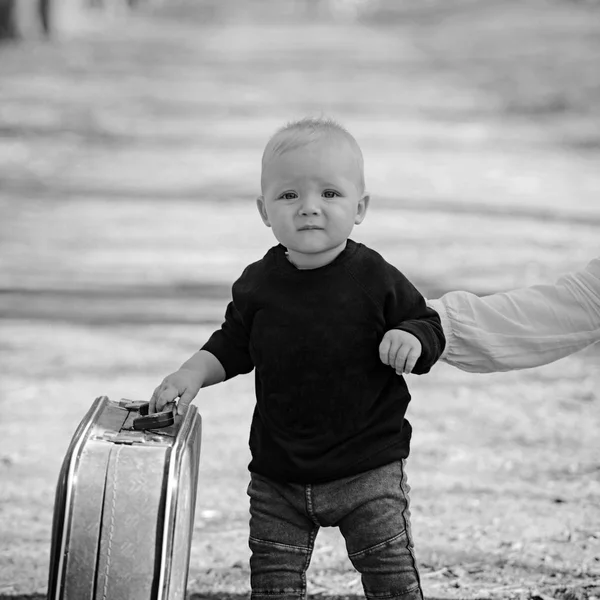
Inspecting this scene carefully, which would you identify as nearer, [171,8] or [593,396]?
[593,396]

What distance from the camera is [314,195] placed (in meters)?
2.72

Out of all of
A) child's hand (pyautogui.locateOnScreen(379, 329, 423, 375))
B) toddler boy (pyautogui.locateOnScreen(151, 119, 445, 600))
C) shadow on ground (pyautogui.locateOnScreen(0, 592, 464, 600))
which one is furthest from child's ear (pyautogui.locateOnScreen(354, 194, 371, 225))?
shadow on ground (pyautogui.locateOnScreen(0, 592, 464, 600))

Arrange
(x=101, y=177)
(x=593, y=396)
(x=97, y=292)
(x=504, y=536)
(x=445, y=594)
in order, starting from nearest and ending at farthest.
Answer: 1. (x=445, y=594)
2. (x=504, y=536)
3. (x=593, y=396)
4. (x=97, y=292)
5. (x=101, y=177)

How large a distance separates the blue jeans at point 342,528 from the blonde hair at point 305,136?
68cm

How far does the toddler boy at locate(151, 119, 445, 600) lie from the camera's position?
272cm

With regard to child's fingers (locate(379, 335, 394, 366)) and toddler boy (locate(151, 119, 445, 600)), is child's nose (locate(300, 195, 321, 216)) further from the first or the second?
child's fingers (locate(379, 335, 394, 366))

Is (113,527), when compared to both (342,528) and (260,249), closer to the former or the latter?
(342,528)

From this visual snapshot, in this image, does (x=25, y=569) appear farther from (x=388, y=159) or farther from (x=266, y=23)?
(x=266, y=23)

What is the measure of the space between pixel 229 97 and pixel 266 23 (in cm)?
1860

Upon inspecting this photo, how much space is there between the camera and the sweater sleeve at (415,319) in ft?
8.84

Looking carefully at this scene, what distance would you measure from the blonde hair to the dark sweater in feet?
0.75

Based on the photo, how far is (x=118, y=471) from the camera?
2.55m

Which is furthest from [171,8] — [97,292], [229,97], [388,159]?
[97,292]

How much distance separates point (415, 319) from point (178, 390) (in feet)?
1.85
